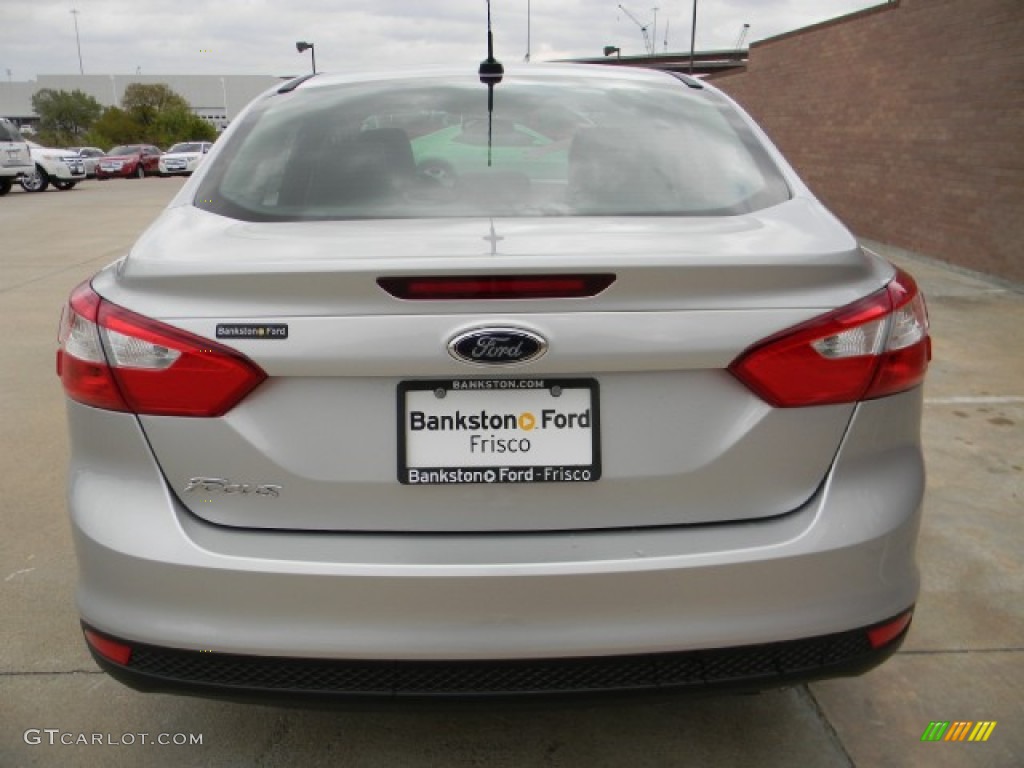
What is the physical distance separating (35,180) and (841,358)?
26.9 m

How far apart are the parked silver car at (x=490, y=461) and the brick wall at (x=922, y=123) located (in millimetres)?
7977

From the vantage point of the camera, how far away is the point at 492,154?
248cm

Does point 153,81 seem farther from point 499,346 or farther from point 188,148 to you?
point 499,346

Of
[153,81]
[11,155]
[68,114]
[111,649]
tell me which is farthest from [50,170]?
[153,81]

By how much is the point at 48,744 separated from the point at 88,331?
45.9 inches

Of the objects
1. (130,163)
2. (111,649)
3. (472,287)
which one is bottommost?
(130,163)

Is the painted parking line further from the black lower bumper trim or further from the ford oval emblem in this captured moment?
the ford oval emblem

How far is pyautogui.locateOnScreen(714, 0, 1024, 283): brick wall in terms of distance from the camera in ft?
29.5

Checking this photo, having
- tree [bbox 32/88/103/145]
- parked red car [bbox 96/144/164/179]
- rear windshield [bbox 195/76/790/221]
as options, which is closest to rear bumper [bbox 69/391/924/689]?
rear windshield [bbox 195/76/790/221]

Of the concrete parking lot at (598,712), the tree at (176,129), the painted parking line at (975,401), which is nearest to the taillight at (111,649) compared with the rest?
the concrete parking lot at (598,712)

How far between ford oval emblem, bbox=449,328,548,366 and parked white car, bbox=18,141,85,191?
25.5m

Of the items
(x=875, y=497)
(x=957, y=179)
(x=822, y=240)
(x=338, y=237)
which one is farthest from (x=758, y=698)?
(x=957, y=179)

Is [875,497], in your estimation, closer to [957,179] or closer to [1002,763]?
[1002,763]

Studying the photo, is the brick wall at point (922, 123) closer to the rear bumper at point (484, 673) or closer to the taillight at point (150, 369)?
the rear bumper at point (484, 673)
